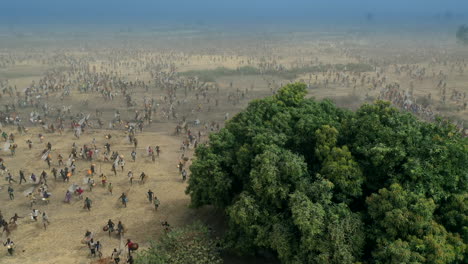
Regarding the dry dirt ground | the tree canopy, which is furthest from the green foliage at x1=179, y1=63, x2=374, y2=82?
the tree canopy

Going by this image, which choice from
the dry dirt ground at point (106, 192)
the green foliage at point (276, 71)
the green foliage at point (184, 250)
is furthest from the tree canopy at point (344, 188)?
the green foliage at point (276, 71)


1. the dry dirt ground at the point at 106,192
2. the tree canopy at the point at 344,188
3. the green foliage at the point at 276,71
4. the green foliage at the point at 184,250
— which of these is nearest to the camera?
the tree canopy at the point at 344,188

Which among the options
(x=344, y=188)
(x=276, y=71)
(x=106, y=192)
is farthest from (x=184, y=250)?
(x=276, y=71)

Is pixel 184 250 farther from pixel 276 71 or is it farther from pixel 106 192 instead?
pixel 276 71

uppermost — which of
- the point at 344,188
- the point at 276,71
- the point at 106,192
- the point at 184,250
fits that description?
the point at 276,71

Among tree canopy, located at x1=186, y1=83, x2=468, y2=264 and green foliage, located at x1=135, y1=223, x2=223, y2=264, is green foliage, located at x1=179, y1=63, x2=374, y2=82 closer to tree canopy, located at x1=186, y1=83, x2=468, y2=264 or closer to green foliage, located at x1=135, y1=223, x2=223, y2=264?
tree canopy, located at x1=186, y1=83, x2=468, y2=264

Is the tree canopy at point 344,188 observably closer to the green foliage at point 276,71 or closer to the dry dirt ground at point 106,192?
→ the dry dirt ground at point 106,192
